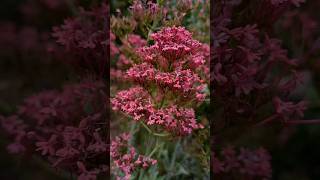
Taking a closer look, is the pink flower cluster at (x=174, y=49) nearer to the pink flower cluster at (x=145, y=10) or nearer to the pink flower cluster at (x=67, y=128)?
the pink flower cluster at (x=145, y=10)

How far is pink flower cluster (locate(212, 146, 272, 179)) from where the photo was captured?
1474 millimetres

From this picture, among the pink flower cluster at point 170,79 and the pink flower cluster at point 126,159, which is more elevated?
the pink flower cluster at point 170,79

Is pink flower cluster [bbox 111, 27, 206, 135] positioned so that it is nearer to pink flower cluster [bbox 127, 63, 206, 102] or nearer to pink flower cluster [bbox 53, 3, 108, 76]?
pink flower cluster [bbox 127, 63, 206, 102]

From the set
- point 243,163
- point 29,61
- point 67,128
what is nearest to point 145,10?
Answer: point 67,128

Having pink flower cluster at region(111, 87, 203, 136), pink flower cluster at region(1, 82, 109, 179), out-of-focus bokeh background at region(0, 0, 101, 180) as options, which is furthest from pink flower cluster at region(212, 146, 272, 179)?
out-of-focus bokeh background at region(0, 0, 101, 180)

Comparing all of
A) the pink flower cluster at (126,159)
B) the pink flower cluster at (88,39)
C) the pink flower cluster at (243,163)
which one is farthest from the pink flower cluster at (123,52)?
the pink flower cluster at (243,163)

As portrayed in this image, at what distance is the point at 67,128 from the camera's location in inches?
51.3

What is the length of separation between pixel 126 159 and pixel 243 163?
40 cm

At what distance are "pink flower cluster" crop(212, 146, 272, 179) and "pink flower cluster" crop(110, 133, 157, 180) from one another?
19 cm

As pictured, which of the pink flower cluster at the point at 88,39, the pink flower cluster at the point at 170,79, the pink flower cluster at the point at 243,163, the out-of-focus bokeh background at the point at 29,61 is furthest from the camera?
the out-of-focus bokeh background at the point at 29,61

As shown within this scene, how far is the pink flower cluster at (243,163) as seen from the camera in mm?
1474

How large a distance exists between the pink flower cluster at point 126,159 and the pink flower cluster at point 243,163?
0.63 feet

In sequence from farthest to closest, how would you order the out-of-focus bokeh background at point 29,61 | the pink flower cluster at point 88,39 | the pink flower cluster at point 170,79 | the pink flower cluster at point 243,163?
the out-of-focus bokeh background at point 29,61, the pink flower cluster at point 243,163, the pink flower cluster at point 88,39, the pink flower cluster at point 170,79

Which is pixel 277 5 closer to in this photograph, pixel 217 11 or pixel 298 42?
pixel 217 11
